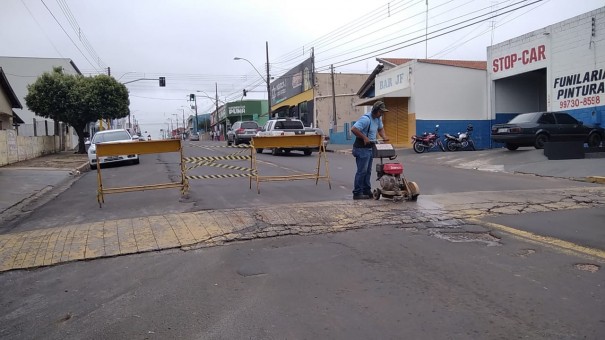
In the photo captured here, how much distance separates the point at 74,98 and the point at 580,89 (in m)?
25.6

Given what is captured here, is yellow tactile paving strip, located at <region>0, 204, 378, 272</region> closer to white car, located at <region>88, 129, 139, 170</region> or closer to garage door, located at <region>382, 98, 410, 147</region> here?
white car, located at <region>88, 129, 139, 170</region>

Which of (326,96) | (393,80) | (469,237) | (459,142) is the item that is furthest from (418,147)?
(326,96)

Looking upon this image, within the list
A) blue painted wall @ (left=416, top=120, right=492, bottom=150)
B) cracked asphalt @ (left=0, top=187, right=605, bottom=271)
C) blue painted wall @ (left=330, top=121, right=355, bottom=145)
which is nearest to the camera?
cracked asphalt @ (left=0, top=187, right=605, bottom=271)

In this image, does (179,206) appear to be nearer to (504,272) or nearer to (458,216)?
(458,216)

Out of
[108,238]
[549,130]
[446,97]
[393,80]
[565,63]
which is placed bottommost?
[108,238]

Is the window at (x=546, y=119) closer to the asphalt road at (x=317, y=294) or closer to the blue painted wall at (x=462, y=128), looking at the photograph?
the blue painted wall at (x=462, y=128)

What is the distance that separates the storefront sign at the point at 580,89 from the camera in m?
18.5

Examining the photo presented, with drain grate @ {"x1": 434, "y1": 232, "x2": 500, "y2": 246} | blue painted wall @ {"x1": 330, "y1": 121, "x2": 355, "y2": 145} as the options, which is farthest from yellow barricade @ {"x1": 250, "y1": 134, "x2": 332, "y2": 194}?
blue painted wall @ {"x1": 330, "y1": 121, "x2": 355, "y2": 145}

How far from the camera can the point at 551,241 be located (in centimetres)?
586

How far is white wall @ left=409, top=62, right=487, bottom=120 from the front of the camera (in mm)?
26719

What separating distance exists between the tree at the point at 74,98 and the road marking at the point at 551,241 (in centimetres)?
2626

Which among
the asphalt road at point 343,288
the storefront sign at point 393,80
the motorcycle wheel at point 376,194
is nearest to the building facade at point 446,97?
Result: the storefront sign at point 393,80

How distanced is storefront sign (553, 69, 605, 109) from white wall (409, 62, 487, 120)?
20.6ft

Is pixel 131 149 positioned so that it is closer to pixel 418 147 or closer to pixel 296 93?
pixel 418 147
